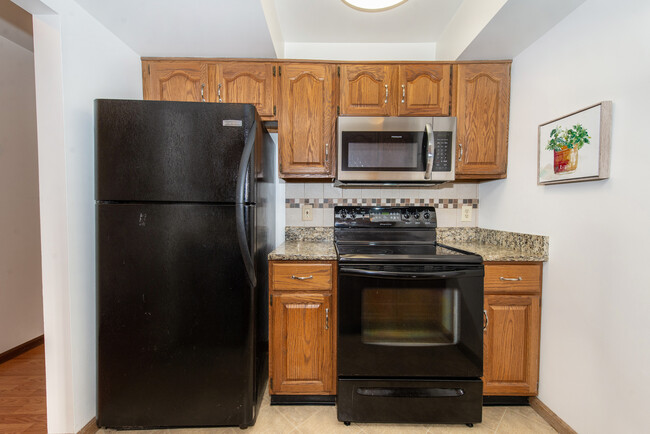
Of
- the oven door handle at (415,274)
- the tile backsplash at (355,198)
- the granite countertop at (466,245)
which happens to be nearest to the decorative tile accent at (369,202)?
the tile backsplash at (355,198)

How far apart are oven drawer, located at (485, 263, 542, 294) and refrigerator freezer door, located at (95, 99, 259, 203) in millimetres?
1430

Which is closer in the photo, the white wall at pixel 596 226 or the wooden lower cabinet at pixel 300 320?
the white wall at pixel 596 226

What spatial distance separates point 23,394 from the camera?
175 centimetres

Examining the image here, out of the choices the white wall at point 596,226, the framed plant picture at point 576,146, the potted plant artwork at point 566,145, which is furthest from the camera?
the potted plant artwork at point 566,145

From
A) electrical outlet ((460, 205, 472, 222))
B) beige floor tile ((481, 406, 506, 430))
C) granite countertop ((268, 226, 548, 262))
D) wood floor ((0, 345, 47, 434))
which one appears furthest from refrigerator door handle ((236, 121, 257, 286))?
electrical outlet ((460, 205, 472, 222))

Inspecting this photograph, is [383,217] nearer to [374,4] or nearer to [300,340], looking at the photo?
[300,340]

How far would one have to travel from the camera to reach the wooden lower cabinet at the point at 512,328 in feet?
5.19

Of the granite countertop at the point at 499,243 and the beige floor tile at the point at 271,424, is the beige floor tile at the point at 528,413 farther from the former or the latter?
the beige floor tile at the point at 271,424

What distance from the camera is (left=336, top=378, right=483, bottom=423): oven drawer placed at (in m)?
1.51

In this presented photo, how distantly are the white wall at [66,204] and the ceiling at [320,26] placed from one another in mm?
266

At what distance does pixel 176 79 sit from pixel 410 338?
7.16ft

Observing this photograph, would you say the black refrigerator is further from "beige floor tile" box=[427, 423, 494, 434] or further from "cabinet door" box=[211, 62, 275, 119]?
"beige floor tile" box=[427, 423, 494, 434]

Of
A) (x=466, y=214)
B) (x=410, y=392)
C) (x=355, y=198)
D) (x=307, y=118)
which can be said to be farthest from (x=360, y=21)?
(x=410, y=392)

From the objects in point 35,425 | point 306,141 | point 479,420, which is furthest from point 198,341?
point 479,420
